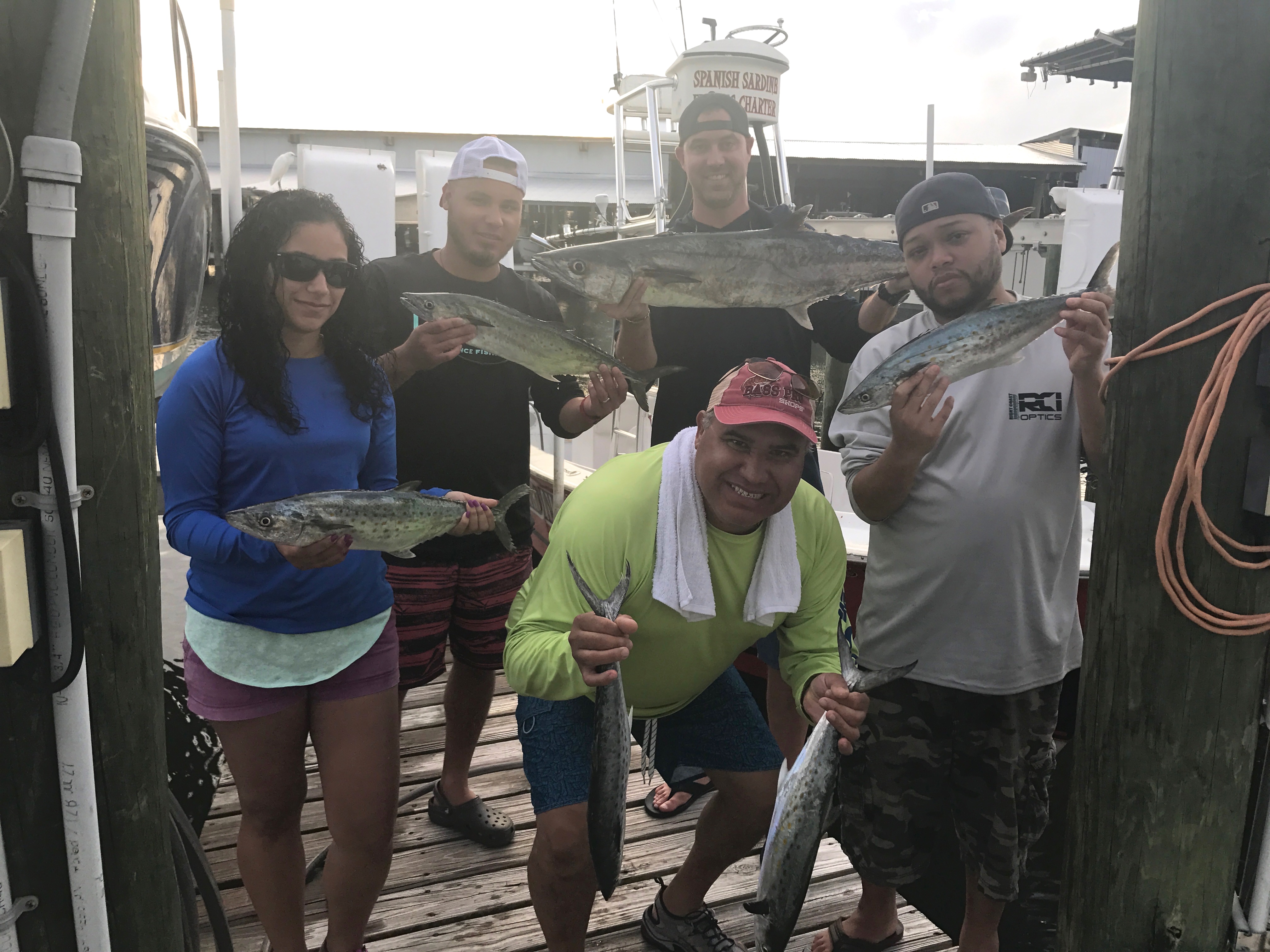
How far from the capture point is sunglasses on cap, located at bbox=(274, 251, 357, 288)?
2.26m

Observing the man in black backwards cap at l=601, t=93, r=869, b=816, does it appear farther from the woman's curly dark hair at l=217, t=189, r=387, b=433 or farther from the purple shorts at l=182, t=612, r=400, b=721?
the purple shorts at l=182, t=612, r=400, b=721

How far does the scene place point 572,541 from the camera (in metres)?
2.42

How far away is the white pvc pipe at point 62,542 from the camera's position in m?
1.59

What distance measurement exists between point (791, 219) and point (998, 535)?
1.19m

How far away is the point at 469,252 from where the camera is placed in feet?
10.4

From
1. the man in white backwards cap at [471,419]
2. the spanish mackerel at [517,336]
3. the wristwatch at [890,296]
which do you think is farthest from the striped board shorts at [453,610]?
the wristwatch at [890,296]

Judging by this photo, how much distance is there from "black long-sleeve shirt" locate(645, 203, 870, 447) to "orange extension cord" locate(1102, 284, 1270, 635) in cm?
128

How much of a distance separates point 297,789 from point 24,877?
66 centimetres

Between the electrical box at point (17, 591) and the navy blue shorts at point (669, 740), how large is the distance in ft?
4.18

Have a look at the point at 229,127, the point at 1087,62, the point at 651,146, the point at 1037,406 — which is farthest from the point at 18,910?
the point at 1087,62

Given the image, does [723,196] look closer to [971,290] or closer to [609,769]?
[971,290]

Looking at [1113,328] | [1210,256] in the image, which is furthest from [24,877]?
[1210,256]

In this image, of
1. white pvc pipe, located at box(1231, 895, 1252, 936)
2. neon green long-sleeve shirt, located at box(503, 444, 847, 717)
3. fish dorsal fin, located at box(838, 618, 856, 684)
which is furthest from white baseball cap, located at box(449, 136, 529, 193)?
white pvc pipe, located at box(1231, 895, 1252, 936)

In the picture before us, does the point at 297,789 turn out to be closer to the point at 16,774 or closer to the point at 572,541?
the point at 16,774
